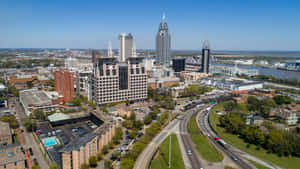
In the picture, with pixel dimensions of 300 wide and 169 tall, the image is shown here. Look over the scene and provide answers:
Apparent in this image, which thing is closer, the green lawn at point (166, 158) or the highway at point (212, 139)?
the green lawn at point (166, 158)

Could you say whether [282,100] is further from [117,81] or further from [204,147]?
[117,81]

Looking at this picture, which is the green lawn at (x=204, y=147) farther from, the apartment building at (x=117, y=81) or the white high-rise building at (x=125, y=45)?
the white high-rise building at (x=125, y=45)

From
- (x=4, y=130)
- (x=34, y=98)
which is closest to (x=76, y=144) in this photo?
(x=4, y=130)

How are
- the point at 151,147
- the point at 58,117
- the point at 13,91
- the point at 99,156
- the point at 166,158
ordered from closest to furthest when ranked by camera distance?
the point at 99,156
the point at 166,158
the point at 151,147
the point at 58,117
the point at 13,91

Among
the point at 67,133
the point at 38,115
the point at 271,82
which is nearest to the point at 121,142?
the point at 67,133

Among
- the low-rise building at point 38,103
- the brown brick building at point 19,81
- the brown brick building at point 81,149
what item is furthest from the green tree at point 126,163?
the brown brick building at point 19,81
